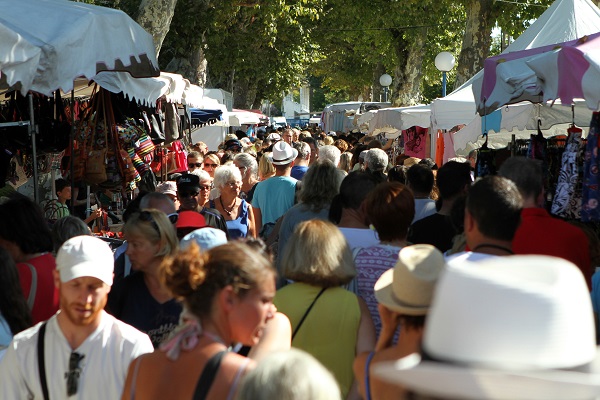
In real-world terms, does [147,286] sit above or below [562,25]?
below

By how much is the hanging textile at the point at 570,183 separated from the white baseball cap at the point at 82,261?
5.14 m

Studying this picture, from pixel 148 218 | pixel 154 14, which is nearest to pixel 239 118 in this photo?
pixel 154 14

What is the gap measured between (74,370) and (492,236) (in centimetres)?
195

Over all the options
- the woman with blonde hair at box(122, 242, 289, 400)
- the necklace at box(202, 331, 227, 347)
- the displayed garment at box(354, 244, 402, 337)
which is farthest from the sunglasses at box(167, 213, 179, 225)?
the necklace at box(202, 331, 227, 347)

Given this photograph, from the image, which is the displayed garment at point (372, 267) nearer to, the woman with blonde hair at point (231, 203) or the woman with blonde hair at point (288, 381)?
the woman with blonde hair at point (231, 203)

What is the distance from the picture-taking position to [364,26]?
34906mm

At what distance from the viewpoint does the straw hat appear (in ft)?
10.4

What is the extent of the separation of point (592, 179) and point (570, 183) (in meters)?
0.48

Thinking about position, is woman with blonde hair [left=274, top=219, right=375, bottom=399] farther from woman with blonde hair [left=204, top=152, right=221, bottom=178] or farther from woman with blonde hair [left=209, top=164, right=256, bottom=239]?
woman with blonde hair [left=204, top=152, right=221, bottom=178]

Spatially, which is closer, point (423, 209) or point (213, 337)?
point (213, 337)

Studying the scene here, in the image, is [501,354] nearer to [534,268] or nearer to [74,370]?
[534,268]

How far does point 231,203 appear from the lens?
25.3ft

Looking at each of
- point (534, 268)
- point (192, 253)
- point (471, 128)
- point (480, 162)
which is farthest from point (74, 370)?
point (471, 128)

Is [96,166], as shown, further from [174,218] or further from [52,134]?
[174,218]
